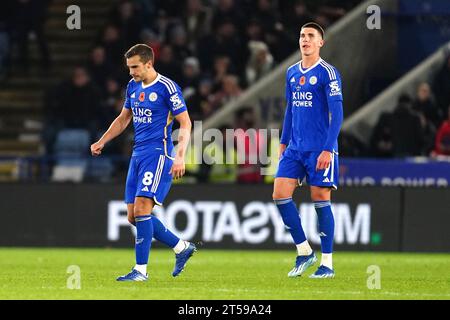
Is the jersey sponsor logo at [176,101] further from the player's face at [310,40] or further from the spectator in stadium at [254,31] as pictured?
the spectator in stadium at [254,31]

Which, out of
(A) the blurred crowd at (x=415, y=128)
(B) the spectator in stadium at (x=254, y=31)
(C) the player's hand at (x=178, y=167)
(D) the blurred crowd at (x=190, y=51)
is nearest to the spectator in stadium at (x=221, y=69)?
(D) the blurred crowd at (x=190, y=51)

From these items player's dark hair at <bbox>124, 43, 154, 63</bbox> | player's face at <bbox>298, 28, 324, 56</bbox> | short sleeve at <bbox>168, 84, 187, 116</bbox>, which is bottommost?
short sleeve at <bbox>168, 84, 187, 116</bbox>

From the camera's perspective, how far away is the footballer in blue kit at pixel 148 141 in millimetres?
11734

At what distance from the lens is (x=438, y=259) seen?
53.9ft

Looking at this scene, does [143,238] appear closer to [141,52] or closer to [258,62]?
[141,52]

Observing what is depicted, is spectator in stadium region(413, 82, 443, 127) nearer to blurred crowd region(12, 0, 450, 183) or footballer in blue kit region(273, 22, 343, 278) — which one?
blurred crowd region(12, 0, 450, 183)

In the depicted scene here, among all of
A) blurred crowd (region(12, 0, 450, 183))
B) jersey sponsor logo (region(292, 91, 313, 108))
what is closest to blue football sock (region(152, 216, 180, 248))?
jersey sponsor logo (region(292, 91, 313, 108))

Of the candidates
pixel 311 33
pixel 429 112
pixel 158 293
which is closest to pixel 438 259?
pixel 429 112

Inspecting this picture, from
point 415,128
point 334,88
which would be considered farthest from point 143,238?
point 415,128

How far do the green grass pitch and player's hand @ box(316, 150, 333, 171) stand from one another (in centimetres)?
101

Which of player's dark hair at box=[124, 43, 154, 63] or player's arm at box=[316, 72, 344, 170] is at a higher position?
player's dark hair at box=[124, 43, 154, 63]

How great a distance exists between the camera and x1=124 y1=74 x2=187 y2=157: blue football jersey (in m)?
11.9

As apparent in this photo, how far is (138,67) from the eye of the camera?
1177cm

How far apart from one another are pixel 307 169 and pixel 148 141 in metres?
1.51
